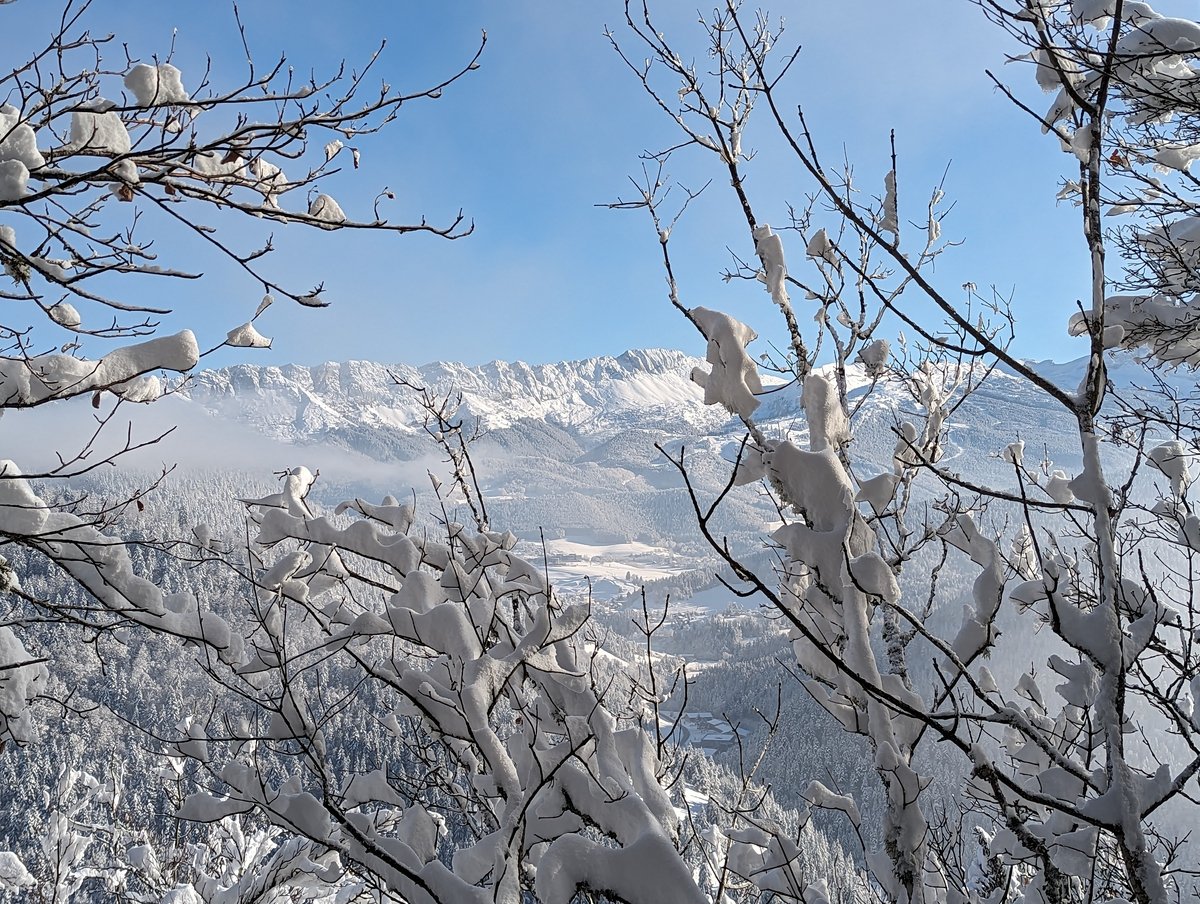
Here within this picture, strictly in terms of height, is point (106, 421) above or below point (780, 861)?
above

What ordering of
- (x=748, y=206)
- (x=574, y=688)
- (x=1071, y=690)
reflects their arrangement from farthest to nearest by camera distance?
(x=748, y=206) → (x=574, y=688) → (x=1071, y=690)

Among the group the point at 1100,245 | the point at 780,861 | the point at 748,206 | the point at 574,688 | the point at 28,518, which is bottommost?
the point at 780,861

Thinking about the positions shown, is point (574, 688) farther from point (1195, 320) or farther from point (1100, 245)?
point (1195, 320)

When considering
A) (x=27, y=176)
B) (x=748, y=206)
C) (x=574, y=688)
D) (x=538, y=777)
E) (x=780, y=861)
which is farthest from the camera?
(x=748, y=206)

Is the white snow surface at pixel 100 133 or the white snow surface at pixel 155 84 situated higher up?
the white snow surface at pixel 155 84

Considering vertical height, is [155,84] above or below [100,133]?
above

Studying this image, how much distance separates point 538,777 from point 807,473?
1114 millimetres

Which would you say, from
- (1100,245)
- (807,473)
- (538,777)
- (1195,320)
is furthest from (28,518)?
(1195,320)

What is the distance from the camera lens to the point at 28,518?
5.97 ft

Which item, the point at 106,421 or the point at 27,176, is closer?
the point at 27,176

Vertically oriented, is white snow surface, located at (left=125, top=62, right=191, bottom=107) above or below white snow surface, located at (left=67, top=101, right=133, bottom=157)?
above

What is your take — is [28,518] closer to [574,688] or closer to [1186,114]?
[574,688]

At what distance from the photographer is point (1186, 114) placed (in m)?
3.62

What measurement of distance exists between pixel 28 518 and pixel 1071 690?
2.70 m
